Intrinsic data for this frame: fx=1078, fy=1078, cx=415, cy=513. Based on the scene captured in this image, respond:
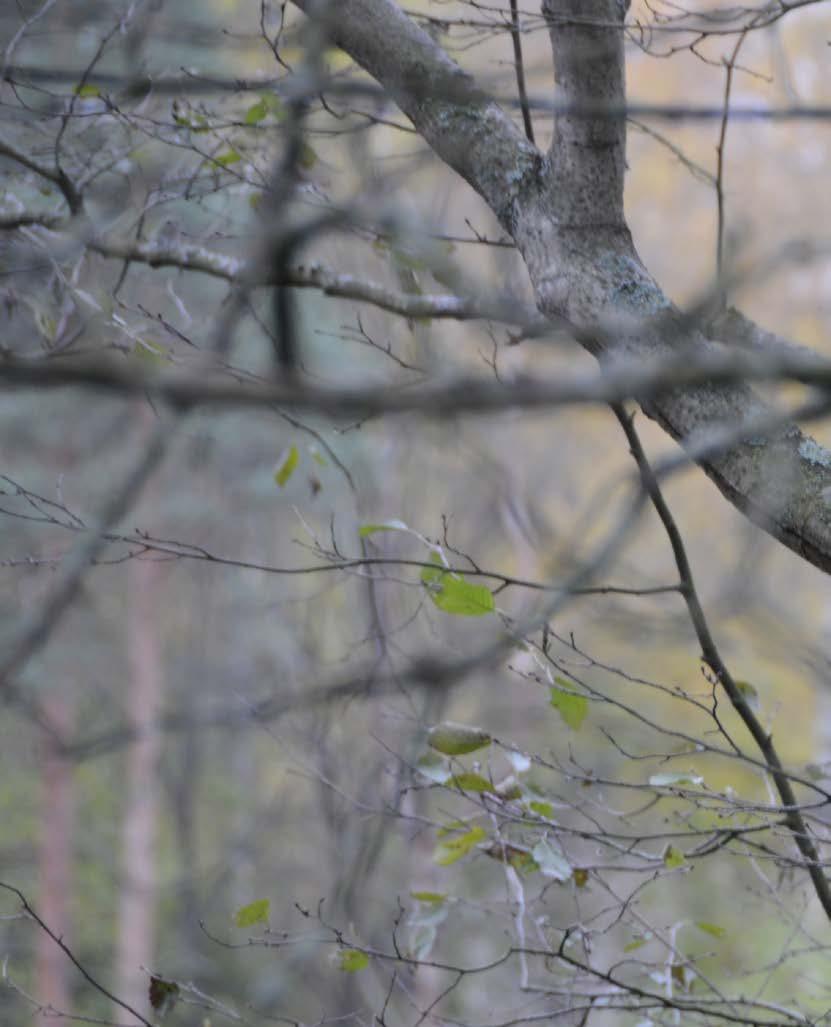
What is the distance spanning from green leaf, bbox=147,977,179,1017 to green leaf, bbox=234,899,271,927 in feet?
0.66

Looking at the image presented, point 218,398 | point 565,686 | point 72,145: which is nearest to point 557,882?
point 565,686

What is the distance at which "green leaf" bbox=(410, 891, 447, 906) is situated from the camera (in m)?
2.17

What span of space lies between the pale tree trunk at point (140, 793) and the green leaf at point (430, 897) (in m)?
7.17

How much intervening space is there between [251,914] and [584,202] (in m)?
1.43

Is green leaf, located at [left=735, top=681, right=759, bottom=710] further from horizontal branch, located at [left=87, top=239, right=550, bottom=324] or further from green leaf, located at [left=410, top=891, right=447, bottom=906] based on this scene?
horizontal branch, located at [left=87, top=239, right=550, bottom=324]

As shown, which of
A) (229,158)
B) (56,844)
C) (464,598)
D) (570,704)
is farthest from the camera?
(56,844)

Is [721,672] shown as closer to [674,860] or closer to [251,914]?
[674,860]

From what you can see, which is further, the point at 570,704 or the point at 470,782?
the point at 470,782

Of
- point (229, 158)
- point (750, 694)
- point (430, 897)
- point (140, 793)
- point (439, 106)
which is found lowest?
point (430, 897)

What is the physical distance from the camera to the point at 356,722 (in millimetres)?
5801

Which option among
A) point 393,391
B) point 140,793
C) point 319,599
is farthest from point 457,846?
point 140,793

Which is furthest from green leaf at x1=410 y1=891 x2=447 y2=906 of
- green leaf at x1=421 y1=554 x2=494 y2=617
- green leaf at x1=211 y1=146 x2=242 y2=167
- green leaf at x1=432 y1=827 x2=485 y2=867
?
green leaf at x1=211 y1=146 x2=242 y2=167

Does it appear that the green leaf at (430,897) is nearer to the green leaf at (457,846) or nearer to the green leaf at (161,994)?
the green leaf at (457,846)

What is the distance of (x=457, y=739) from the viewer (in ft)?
6.65
